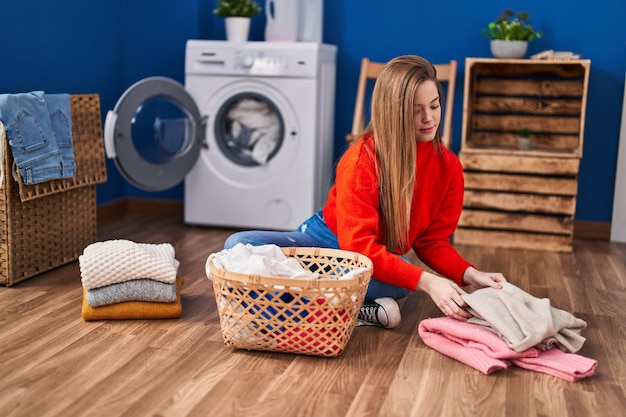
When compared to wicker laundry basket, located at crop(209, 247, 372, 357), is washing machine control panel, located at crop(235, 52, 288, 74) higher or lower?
higher

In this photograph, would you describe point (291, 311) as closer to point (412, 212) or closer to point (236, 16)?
point (412, 212)

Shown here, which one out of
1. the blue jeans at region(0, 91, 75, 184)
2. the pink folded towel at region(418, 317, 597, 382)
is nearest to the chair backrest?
the blue jeans at region(0, 91, 75, 184)

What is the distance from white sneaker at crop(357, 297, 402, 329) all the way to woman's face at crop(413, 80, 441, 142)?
0.46 metres

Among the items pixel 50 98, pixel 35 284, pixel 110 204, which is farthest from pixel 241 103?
pixel 35 284

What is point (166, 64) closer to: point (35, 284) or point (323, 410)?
point (35, 284)

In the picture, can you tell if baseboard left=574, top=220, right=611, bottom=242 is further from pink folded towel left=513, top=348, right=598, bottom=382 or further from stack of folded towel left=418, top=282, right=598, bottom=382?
pink folded towel left=513, top=348, right=598, bottom=382

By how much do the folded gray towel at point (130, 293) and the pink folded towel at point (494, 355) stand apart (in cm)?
75

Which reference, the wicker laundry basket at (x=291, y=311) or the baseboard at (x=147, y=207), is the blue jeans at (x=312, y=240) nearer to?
the wicker laundry basket at (x=291, y=311)

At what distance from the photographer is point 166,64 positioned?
3.74 m

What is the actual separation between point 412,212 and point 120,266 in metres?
0.82

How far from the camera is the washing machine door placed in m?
2.90

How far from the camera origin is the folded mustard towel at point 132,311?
2.17 m

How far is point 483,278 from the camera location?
212cm

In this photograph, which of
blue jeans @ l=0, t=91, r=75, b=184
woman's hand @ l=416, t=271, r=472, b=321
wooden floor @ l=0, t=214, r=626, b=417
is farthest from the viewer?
blue jeans @ l=0, t=91, r=75, b=184
